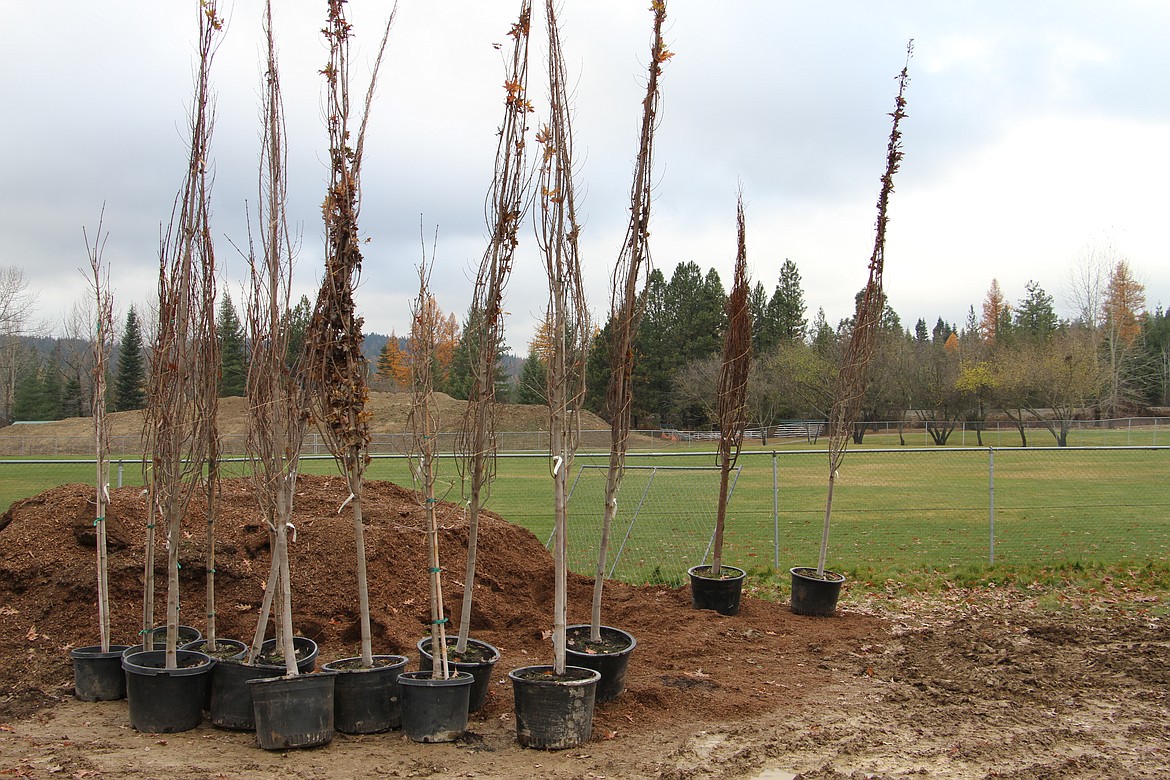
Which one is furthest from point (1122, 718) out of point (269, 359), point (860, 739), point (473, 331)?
point (269, 359)

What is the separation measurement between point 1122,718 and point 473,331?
501 centimetres

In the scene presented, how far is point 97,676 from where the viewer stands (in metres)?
5.25

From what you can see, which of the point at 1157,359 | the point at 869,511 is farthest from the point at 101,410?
the point at 1157,359

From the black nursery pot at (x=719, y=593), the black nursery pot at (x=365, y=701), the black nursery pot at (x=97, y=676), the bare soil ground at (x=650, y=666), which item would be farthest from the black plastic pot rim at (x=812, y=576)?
the black nursery pot at (x=97, y=676)

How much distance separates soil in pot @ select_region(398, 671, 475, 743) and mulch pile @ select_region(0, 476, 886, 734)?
22.9 inches

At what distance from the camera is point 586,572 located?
34.7 feet

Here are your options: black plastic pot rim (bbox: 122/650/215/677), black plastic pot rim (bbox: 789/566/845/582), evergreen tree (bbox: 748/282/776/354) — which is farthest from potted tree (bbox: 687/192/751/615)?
evergreen tree (bbox: 748/282/776/354)

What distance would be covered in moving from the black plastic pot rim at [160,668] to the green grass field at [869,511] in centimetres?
199

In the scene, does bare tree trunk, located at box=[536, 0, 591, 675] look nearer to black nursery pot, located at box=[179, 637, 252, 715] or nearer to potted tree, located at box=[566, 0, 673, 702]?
potted tree, located at box=[566, 0, 673, 702]

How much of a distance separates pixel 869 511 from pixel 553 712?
1458 cm

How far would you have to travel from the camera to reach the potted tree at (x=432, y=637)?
4.48 m

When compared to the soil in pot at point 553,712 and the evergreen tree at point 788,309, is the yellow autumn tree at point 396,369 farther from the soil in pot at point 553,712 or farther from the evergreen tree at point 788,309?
the evergreen tree at point 788,309

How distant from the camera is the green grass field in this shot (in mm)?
11164

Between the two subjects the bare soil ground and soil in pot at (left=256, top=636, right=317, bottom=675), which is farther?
soil in pot at (left=256, top=636, right=317, bottom=675)
